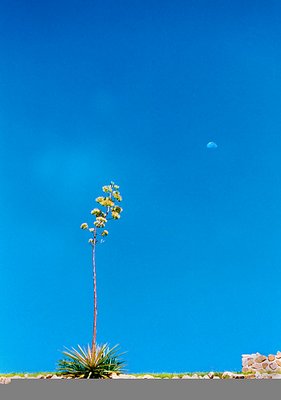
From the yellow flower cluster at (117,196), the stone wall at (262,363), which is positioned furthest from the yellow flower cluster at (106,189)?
the stone wall at (262,363)

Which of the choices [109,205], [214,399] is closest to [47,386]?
[214,399]

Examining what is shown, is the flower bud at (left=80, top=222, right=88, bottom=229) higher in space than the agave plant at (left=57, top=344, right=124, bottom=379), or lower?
higher

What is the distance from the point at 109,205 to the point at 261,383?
28.6 feet

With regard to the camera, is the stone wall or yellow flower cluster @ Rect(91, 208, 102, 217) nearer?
the stone wall

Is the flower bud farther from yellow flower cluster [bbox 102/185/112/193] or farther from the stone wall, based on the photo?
the stone wall

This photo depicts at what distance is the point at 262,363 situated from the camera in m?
17.9

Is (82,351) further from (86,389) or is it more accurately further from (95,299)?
(86,389)

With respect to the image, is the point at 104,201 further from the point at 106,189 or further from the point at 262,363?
the point at 262,363

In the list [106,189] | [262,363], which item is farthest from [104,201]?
[262,363]

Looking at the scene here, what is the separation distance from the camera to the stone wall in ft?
58.1

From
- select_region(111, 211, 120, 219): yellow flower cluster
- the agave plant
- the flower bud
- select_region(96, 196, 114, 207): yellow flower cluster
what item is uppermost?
select_region(96, 196, 114, 207): yellow flower cluster

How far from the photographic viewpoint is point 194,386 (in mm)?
12031

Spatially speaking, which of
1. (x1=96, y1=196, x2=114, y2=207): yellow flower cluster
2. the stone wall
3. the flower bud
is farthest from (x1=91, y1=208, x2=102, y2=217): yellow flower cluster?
the stone wall

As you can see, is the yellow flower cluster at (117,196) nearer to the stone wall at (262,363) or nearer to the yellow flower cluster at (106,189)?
the yellow flower cluster at (106,189)
